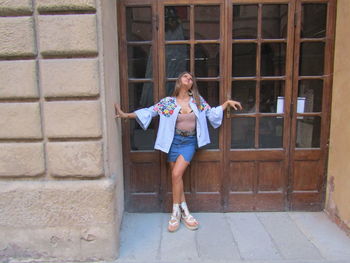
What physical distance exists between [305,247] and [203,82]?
7.14ft

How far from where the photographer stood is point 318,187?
146 inches

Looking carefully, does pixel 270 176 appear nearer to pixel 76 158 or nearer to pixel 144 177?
pixel 144 177

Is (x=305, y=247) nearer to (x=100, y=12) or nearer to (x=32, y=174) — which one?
(x=32, y=174)

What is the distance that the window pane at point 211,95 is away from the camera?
3.58 meters

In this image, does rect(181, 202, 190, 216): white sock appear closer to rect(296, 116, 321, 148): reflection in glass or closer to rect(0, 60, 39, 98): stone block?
rect(296, 116, 321, 148): reflection in glass

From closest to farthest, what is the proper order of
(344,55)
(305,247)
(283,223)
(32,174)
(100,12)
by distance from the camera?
(100,12) → (32,174) → (305,247) → (344,55) → (283,223)

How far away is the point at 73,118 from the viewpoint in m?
2.70

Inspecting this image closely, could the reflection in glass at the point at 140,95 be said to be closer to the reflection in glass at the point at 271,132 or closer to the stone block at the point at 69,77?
the stone block at the point at 69,77

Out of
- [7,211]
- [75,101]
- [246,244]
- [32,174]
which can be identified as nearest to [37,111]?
[75,101]

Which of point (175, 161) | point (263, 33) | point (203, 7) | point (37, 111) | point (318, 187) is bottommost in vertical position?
point (318, 187)

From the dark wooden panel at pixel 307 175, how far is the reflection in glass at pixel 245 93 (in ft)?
3.11

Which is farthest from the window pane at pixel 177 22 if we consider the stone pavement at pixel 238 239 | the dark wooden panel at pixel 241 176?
the stone pavement at pixel 238 239

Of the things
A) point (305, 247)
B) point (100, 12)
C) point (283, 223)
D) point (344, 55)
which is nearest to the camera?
point (100, 12)

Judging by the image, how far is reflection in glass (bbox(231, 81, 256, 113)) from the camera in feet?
11.7
